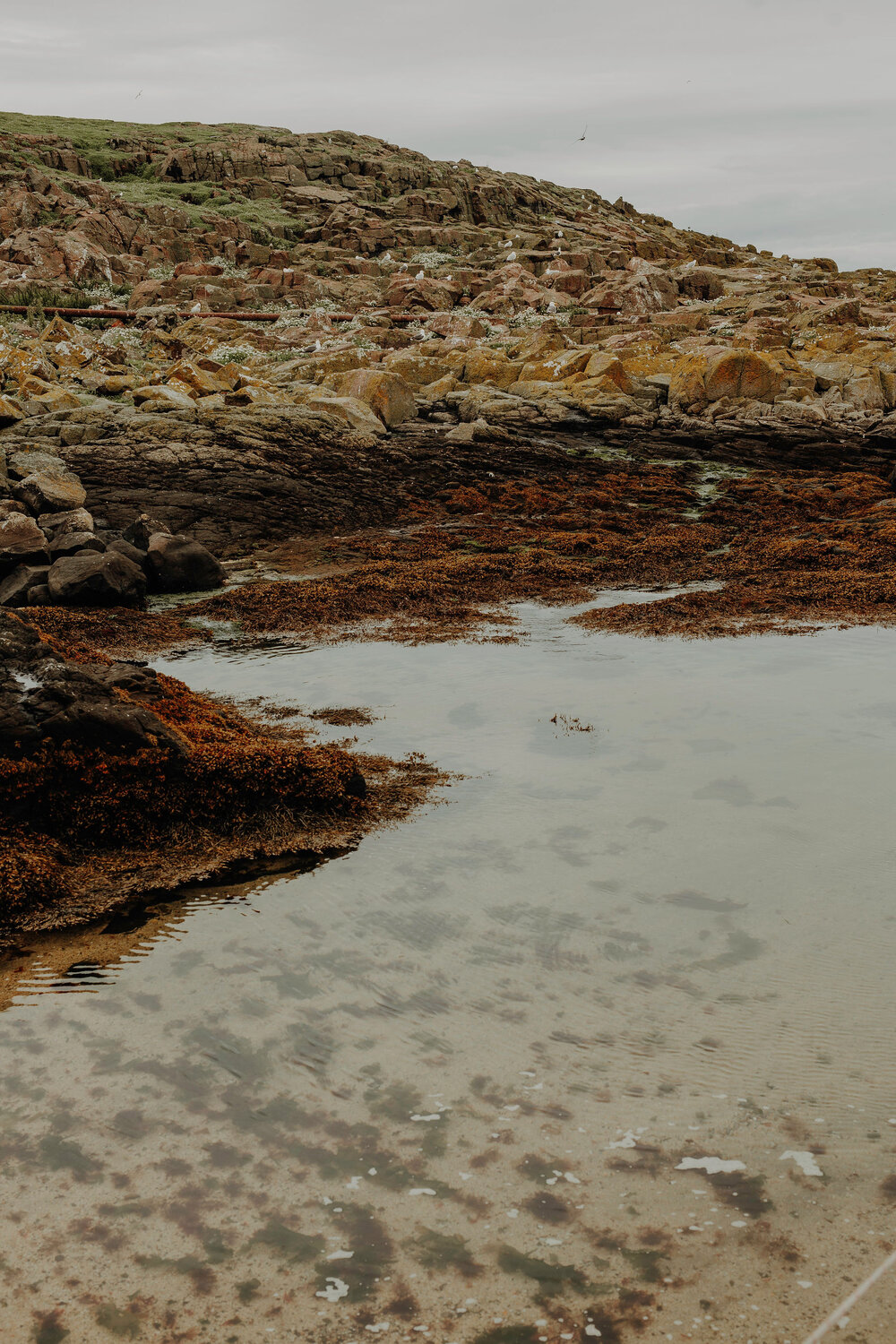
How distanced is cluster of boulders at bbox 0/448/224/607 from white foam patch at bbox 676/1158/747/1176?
411 inches

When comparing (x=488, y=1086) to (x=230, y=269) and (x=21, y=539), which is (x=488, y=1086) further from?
(x=230, y=269)

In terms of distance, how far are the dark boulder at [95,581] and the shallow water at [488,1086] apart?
7.59m

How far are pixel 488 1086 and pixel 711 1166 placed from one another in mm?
780

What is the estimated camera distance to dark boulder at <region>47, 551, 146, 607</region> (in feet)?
37.3

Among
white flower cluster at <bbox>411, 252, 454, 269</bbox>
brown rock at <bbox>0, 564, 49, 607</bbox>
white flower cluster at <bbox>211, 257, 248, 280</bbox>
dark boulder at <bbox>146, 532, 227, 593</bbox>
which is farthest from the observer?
white flower cluster at <bbox>411, 252, 454, 269</bbox>

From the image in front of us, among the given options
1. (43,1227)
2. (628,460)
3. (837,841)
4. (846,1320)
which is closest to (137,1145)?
(43,1227)

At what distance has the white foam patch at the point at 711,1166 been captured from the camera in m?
2.75

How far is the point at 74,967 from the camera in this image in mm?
3826

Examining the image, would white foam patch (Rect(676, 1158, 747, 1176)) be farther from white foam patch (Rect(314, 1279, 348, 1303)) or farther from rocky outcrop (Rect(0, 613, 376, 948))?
rocky outcrop (Rect(0, 613, 376, 948))

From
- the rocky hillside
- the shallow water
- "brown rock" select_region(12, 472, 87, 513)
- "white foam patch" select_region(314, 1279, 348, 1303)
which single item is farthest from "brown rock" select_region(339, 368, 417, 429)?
"white foam patch" select_region(314, 1279, 348, 1303)

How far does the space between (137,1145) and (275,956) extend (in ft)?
3.81

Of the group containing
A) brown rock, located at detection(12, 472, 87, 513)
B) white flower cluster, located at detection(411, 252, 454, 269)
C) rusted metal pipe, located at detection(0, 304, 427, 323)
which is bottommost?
brown rock, located at detection(12, 472, 87, 513)

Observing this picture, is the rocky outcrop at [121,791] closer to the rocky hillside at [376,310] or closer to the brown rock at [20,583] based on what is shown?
the brown rock at [20,583]

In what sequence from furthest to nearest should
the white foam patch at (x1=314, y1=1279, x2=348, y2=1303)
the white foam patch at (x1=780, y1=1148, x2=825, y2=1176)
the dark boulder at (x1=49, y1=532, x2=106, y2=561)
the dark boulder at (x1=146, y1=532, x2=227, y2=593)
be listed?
1. the dark boulder at (x1=146, y1=532, x2=227, y2=593)
2. the dark boulder at (x1=49, y1=532, x2=106, y2=561)
3. the white foam patch at (x1=780, y1=1148, x2=825, y2=1176)
4. the white foam patch at (x1=314, y1=1279, x2=348, y2=1303)
